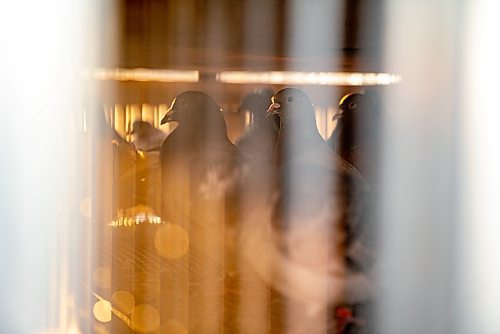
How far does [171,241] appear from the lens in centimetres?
82

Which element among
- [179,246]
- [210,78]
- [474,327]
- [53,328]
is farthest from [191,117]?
[474,327]

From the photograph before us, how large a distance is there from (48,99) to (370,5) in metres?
0.38

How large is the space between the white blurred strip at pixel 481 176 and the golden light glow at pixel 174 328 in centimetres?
35

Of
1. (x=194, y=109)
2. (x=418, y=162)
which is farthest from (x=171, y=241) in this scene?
(x=418, y=162)

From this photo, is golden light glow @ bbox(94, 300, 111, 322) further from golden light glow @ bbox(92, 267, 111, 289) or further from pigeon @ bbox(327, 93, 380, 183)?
pigeon @ bbox(327, 93, 380, 183)

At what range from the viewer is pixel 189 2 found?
791 mm

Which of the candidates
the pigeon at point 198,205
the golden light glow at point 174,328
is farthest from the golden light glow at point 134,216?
the golden light glow at point 174,328

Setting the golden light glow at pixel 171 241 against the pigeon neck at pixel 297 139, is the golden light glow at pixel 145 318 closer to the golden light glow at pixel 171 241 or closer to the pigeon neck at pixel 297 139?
the golden light glow at pixel 171 241

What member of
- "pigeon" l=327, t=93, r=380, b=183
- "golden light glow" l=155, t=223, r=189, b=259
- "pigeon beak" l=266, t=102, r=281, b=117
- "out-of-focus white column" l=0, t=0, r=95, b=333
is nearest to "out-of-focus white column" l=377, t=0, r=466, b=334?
"pigeon" l=327, t=93, r=380, b=183

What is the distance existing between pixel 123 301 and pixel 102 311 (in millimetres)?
29

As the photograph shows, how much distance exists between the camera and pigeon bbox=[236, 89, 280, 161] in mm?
815

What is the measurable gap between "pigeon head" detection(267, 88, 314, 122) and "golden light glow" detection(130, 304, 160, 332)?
0.27 meters

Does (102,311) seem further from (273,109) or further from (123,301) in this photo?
(273,109)

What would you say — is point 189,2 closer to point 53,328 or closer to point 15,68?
point 15,68
